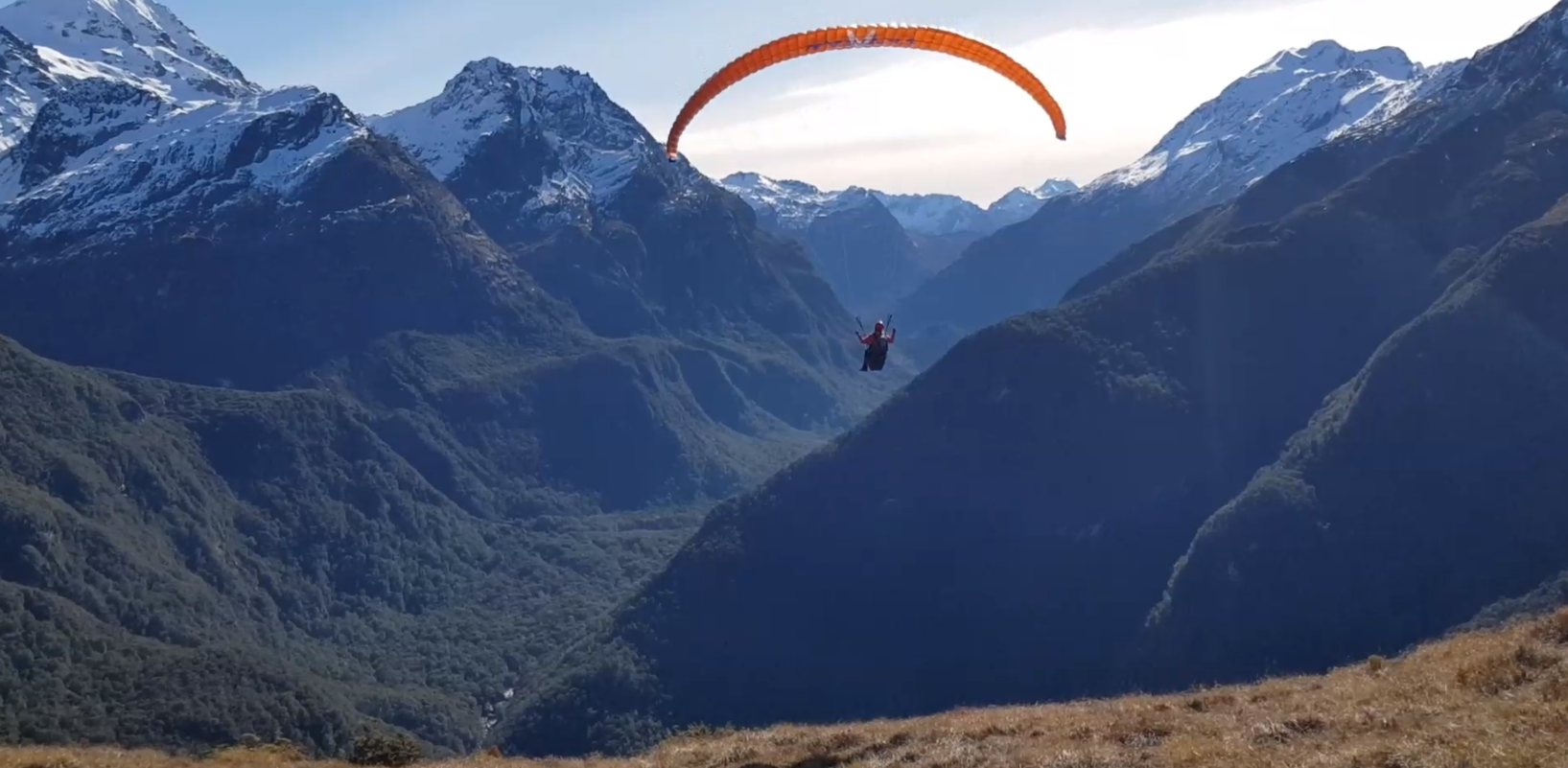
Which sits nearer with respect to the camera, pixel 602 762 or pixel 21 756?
pixel 21 756

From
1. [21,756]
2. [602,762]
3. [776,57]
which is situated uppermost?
[776,57]

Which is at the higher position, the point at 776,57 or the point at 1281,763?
the point at 776,57

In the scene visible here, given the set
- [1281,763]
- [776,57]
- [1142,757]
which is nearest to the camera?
[1281,763]

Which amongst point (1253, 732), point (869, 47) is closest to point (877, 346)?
point (869, 47)

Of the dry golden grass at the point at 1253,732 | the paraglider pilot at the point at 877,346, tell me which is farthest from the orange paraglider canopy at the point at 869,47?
the dry golden grass at the point at 1253,732

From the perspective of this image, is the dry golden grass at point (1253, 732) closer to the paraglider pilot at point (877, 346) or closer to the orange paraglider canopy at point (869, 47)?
the paraglider pilot at point (877, 346)

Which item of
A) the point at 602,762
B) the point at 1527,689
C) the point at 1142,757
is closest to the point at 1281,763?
the point at 1142,757

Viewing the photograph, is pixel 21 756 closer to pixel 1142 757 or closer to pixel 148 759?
pixel 148 759
